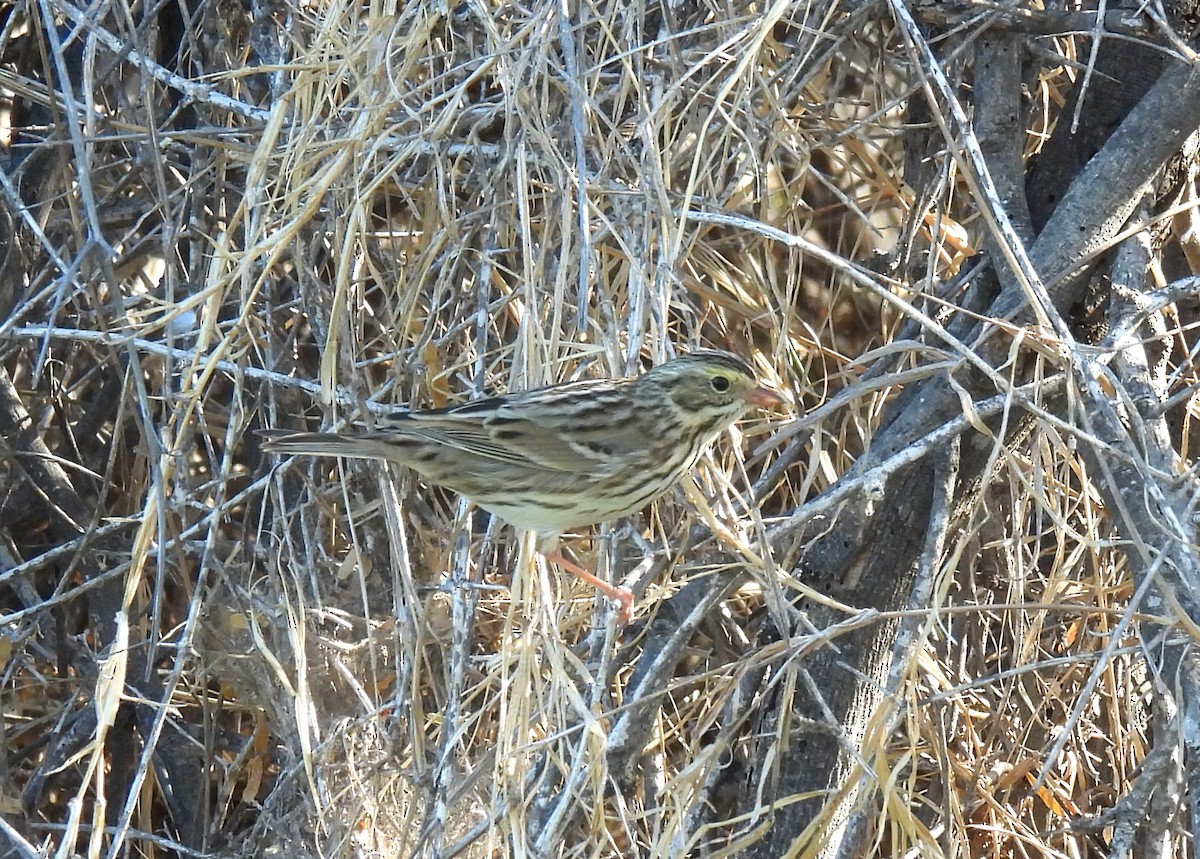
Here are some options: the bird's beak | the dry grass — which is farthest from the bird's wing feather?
the bird's beak

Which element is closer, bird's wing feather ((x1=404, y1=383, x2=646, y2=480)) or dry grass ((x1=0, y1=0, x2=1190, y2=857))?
dry grass ((x1=0, y1=0, x2=1190, y2=857))

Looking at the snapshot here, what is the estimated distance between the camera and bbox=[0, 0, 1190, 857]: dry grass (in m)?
2.94

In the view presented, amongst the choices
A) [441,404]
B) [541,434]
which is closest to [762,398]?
[541,434]

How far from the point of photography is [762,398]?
334 centimetres

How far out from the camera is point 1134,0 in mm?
3426

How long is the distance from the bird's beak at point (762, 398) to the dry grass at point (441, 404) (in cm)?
13

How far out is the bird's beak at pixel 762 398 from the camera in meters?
3.32

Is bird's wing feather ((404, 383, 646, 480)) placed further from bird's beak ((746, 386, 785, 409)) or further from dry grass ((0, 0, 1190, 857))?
bird's beak ((746, 386, 785, 409))

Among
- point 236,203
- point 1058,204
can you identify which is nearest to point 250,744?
point 236,203

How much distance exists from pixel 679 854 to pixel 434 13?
1.84m

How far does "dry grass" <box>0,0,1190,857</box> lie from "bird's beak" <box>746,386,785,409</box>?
Answer: 0.13 m

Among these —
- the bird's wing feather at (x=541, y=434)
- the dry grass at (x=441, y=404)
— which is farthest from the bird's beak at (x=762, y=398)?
the bird's wing feather at (x=541, y=434)

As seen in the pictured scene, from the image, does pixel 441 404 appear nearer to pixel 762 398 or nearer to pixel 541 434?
pixel 541 434

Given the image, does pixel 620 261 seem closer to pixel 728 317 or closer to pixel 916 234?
pixel 728 317
